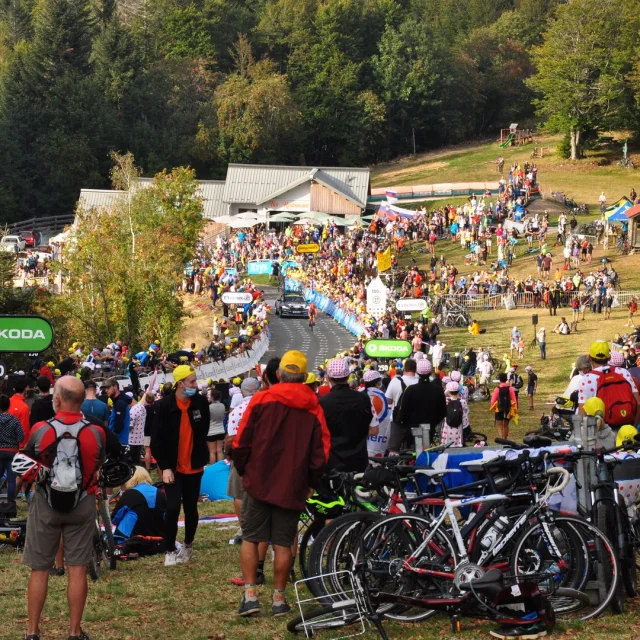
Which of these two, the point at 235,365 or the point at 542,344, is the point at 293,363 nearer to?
the point at 235,365

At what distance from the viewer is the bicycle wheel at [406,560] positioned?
7816 mm

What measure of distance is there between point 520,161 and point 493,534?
86656 mm

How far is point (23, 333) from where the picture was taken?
14.7 meters

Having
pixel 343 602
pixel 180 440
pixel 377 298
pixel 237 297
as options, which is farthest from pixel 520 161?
pixel 343 602

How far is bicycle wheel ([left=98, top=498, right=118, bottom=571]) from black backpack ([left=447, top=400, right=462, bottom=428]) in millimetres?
6411

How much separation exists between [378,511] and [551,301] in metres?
36.0

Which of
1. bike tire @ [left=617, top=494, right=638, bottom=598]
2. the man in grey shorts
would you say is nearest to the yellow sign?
bike tire @ [left=617, top=494, right=638, bottom=598]

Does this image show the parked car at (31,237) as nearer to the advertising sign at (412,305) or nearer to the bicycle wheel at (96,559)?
the advertising sign at (412,305)

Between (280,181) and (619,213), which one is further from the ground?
(280,181)

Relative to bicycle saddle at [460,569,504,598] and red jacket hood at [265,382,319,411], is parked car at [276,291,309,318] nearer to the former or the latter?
red jacket hood at [265,382,319,411]

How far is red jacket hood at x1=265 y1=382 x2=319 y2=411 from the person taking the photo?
Result: 809cm

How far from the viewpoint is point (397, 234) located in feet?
205

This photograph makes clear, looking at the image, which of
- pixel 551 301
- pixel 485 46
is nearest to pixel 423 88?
pixel 485 46

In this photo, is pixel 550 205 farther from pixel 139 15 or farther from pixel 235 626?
pixel 235 626
